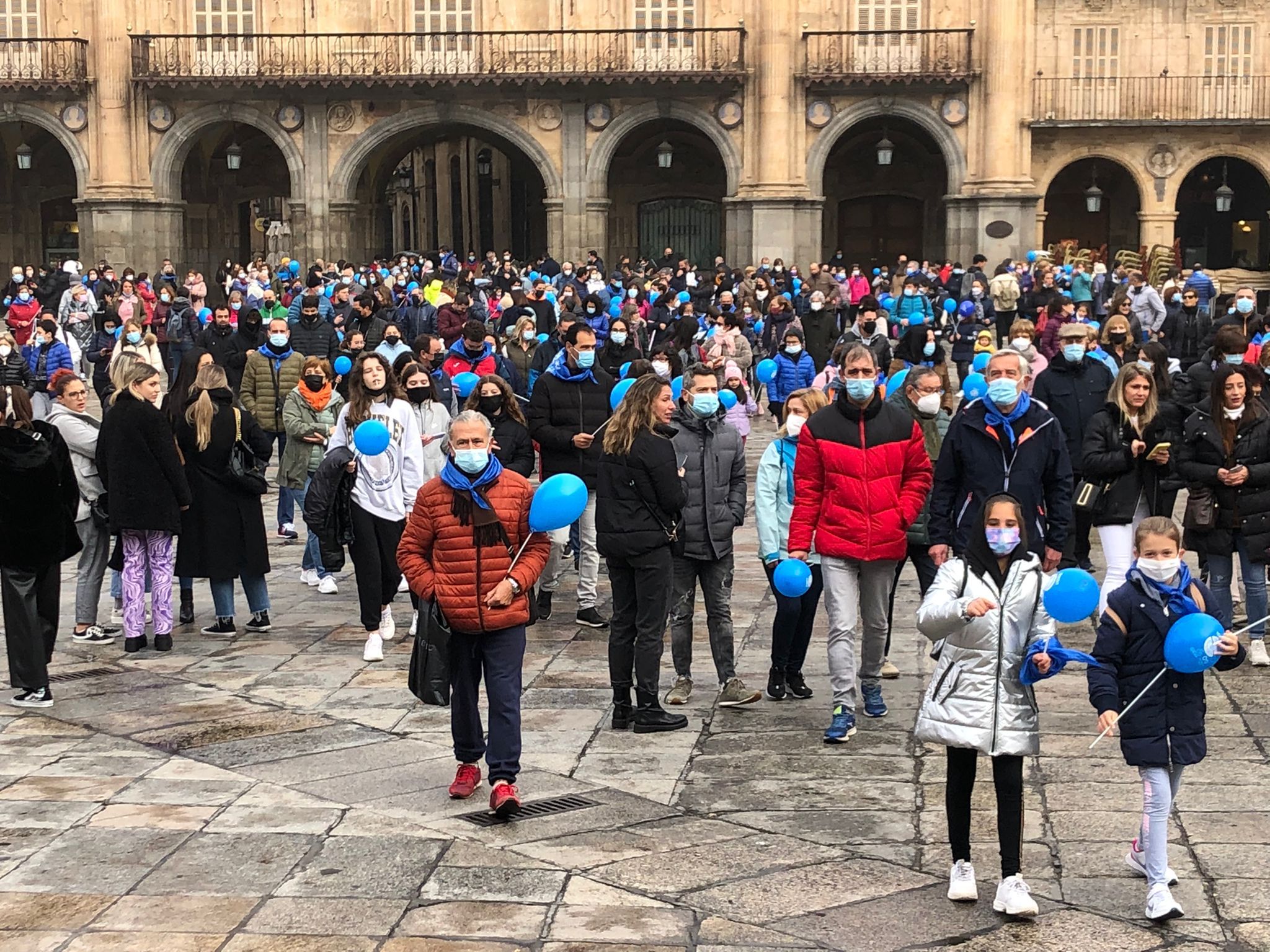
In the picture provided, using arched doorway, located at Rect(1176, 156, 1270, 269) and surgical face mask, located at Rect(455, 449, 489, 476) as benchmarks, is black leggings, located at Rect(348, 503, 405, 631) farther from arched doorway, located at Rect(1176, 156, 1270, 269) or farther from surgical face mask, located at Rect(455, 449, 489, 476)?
arched doorway, located at Rect(1176, 156, 1270, 269)

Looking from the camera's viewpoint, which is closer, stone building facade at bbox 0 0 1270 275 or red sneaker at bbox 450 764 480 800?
red sneaker at bbox 450 764 480 800

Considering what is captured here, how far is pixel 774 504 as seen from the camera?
893 cm

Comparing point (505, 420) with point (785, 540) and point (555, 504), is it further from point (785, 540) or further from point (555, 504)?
point (555, 504)

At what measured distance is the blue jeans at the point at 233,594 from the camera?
10867mm

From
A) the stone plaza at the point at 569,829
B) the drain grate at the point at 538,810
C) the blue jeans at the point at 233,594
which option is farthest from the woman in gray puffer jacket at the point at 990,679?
the blue jeans at the point at 233,594

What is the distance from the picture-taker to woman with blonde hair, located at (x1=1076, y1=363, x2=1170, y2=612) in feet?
32.4

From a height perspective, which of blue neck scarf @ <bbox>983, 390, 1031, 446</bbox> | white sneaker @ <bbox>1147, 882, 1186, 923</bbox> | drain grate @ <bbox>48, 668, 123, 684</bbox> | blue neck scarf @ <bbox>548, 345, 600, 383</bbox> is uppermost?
blue neck scarf @ <bbox>548, 345, 600, 383</bbox>

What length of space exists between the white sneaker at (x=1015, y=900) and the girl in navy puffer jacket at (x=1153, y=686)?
1.29 ft

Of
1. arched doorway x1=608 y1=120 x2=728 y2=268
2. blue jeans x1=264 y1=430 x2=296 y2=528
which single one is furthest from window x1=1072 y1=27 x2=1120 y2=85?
blue jeans x1=264 y1=430 x2=296 y2=528

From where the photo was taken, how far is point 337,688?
945 cm

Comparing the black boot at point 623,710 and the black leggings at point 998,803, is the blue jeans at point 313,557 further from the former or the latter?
the black leggings at point 998,803

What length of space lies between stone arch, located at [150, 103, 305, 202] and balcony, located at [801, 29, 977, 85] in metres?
9.54

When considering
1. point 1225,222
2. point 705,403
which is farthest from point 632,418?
point 1225,222

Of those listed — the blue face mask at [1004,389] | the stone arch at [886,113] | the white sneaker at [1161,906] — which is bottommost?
the white sneaker at [1161,906]
